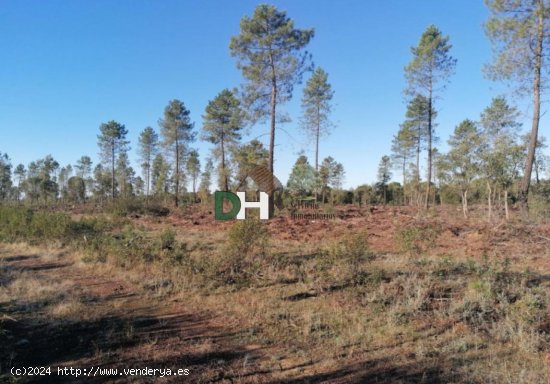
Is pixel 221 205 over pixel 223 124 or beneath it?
beneath

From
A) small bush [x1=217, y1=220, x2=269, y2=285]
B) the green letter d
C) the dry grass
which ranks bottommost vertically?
the dry grass

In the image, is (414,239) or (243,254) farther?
(414,239)

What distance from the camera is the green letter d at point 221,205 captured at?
18719 millimetres

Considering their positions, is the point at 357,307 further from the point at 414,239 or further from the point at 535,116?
the point at 535,116

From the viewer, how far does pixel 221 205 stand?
67.6 feet

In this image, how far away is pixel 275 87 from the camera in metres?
16.2

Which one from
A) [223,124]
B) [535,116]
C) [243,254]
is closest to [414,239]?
[243,254]

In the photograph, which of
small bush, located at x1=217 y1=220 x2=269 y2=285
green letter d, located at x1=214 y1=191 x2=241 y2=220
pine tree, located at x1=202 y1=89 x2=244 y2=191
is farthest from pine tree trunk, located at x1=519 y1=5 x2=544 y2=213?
pine tree, located at x1=202 y1=89 x2=244 y2=191

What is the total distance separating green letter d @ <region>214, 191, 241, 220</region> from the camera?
18.7 meters

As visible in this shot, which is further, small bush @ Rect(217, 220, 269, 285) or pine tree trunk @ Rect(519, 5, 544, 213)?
pine tree trunk @ Rect(519, 5, 544, 213)

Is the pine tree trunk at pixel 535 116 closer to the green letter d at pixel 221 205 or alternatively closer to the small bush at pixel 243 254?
the small bush at pixel 243 254

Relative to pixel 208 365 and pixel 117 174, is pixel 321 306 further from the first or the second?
pixel 117 174

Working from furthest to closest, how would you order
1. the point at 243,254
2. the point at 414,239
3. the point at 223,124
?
the point at 223,124
the point at 414,239
the point at 243,254

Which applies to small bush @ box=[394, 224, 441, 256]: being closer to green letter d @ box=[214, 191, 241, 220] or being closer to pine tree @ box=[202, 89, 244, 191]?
green letter d @ box=[214, 191, 241, 220]
